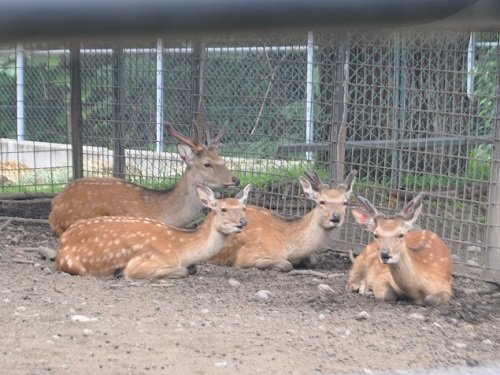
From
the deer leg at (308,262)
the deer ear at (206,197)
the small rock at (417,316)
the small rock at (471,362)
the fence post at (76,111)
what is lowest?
the deer leg at (308,262)

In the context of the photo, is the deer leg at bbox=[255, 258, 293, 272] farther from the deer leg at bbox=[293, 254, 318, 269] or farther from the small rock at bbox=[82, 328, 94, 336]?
the small rock at bbox=[82, 328, 94, 336]

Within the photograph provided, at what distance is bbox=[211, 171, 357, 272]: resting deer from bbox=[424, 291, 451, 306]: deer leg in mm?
1410

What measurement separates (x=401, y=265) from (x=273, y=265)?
4.93 feet

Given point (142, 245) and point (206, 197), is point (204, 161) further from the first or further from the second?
point (142, 245)

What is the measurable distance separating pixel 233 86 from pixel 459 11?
8267 mm

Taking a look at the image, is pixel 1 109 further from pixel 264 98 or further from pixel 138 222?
pixel 138 222

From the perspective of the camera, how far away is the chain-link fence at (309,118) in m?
7.49

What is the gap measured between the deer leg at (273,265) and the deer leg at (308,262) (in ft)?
1.03

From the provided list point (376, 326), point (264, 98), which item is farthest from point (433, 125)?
point (376, 326)

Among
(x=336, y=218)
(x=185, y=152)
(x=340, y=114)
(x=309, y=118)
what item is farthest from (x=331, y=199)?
(x=185, y=152)

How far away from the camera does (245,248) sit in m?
7.66

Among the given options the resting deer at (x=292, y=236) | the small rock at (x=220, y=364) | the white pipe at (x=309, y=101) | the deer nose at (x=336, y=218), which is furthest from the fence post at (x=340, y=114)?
the small rock at (x=220, y=364)

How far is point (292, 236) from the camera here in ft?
25.5

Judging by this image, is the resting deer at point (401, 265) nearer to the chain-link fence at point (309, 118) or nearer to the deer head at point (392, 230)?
the deer head at point (392, 230)
